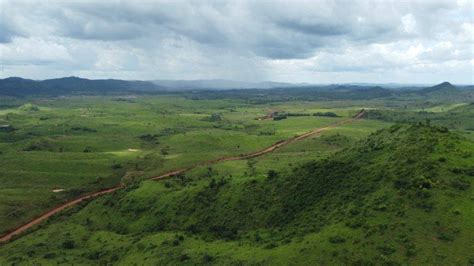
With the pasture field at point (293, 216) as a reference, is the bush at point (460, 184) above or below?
above

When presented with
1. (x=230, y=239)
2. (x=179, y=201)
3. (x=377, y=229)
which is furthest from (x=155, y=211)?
(x=377, y=229)

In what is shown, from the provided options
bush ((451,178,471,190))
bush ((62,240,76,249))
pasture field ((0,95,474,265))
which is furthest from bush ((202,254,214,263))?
bush ((451,178,471,190))

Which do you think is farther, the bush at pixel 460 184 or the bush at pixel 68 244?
the bush at pixel 68 244

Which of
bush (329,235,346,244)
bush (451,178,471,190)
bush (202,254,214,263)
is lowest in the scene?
bush (202,254,214,263)

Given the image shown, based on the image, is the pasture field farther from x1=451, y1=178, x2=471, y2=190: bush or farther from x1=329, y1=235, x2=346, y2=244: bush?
x1=451, y1=178, x2=471, y2=190: bush

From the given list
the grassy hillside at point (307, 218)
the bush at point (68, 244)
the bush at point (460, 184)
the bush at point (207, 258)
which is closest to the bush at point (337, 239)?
the grassy hillside at point (307, 218)

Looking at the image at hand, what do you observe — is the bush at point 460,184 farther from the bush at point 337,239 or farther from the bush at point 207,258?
the bush at point 207,258

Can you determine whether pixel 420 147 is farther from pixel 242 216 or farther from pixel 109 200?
pixel 109 200

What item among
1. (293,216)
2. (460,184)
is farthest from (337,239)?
(460,184)

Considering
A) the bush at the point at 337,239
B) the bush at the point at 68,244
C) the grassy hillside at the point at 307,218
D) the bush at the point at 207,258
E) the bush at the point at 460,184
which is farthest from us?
the bush at the point at 68,244
